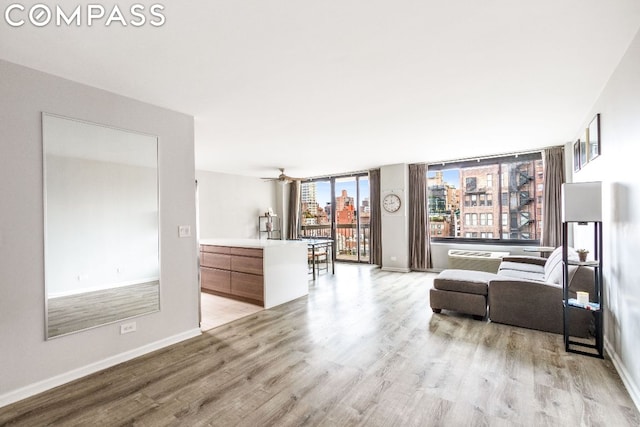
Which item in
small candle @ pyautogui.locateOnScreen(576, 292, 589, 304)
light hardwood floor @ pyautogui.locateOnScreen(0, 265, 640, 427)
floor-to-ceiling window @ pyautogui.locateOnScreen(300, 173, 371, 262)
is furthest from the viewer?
floor-to-ceiling window @ pyautogui.locateOnScreen(300, 173, 371, 262)

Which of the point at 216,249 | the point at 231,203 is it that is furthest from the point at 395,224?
the point at 231,203

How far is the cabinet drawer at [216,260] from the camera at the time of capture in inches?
189

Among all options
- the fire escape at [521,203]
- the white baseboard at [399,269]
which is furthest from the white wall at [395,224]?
the fire escape at [521,203]

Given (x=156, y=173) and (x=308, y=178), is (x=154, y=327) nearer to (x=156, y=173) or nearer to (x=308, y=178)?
(x=156, y=173)

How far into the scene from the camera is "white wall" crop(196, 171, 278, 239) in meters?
7.10

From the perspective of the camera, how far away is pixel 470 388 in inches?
85.5

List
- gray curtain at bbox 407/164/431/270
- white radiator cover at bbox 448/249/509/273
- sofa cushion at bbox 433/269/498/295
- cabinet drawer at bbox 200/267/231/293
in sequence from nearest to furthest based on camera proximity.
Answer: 1. sofa cushion at bbox 433/269/498/295
2. cabinet drawer at bbox 200/267/231/293
3. white radiator cover at bbox 448/249/509/273
4. gray curtain at bbox 407/164/431/270

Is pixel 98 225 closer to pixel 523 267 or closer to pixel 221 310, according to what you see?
pixel 221 310

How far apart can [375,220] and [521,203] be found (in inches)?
120

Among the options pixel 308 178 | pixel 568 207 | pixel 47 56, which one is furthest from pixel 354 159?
pixel 47 56

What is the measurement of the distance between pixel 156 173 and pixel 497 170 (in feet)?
19.9

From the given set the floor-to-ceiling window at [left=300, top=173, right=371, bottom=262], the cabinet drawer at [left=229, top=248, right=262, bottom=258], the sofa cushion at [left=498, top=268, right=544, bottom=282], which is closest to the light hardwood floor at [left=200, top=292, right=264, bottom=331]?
the cabinet drawer at [left=229, top=248, right=262, bottom=258]

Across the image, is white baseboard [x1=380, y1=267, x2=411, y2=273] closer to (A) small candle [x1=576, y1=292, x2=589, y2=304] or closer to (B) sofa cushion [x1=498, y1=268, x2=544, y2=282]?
(B) sofa cushion [x1=498, y1=268, x2=544, y2=282]

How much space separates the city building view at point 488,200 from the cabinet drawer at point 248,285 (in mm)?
4216
